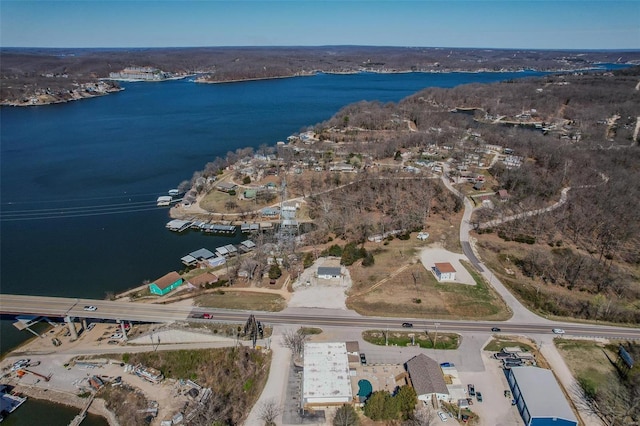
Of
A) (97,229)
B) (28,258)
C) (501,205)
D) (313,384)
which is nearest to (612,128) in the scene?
(501,205)

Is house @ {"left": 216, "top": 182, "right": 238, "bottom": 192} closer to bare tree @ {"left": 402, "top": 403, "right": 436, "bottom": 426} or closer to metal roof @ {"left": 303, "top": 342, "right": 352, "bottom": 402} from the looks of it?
metal roof @ {"left": 303, "top": 342, "right": 352, "bottom": 402}

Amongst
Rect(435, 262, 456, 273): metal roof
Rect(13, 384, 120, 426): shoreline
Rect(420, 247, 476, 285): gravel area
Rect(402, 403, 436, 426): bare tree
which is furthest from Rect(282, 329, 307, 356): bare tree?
Rect(420, 247, 476, 285): gravel area

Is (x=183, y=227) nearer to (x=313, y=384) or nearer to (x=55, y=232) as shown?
(x=55, y=232)

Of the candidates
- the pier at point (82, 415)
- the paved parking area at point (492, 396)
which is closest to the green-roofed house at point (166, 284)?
the pier at point (82, 415)

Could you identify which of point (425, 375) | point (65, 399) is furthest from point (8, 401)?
point (425, 375)

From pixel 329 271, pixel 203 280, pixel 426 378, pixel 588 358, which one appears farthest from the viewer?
pixel 203 280

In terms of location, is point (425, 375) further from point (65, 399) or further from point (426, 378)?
point (65, 399)
